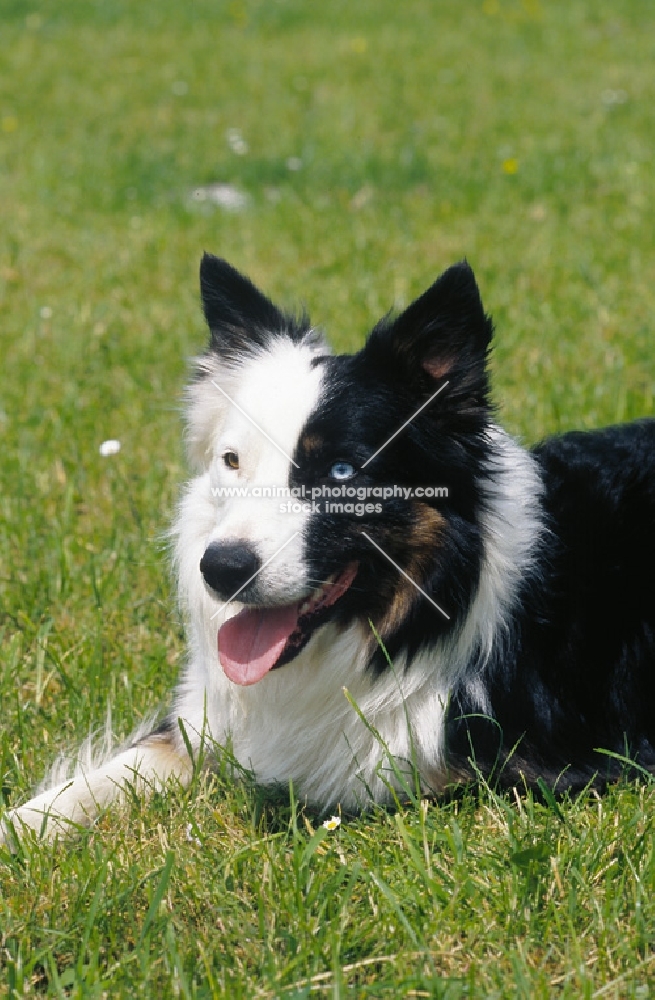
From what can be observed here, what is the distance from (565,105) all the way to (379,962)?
8.16m

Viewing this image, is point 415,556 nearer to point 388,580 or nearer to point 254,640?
point 388,580

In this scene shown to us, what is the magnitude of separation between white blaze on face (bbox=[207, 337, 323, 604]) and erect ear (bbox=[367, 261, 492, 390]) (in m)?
0.19

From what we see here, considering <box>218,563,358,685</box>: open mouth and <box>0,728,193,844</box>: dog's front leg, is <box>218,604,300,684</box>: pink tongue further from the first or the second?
<box>0,728,193,844</box>: dog's front leg

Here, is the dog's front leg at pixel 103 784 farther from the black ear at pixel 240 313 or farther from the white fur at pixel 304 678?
the black ear at pixel 240 313

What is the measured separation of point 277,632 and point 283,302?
3.58 metres

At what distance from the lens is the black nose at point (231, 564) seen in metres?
2.32

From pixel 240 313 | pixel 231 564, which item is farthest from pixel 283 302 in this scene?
pixel 231 564

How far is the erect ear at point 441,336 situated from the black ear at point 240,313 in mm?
406

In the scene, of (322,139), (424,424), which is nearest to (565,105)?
(322,139)

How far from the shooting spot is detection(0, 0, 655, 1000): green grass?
7.10 feet

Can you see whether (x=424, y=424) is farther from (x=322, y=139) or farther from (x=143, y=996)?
(x=322, y=139)

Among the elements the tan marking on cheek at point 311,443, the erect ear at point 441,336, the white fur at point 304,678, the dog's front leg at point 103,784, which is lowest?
the dog's front leg at point 103,784

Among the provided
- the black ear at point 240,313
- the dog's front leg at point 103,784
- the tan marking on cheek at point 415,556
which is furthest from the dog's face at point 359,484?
the dog's front leg at point 103,784

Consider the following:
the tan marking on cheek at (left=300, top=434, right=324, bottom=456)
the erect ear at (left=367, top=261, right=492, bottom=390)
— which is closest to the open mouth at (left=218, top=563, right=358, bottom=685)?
the tan marking on cheek at (left=300, top=434, right=324, bottom=456)
